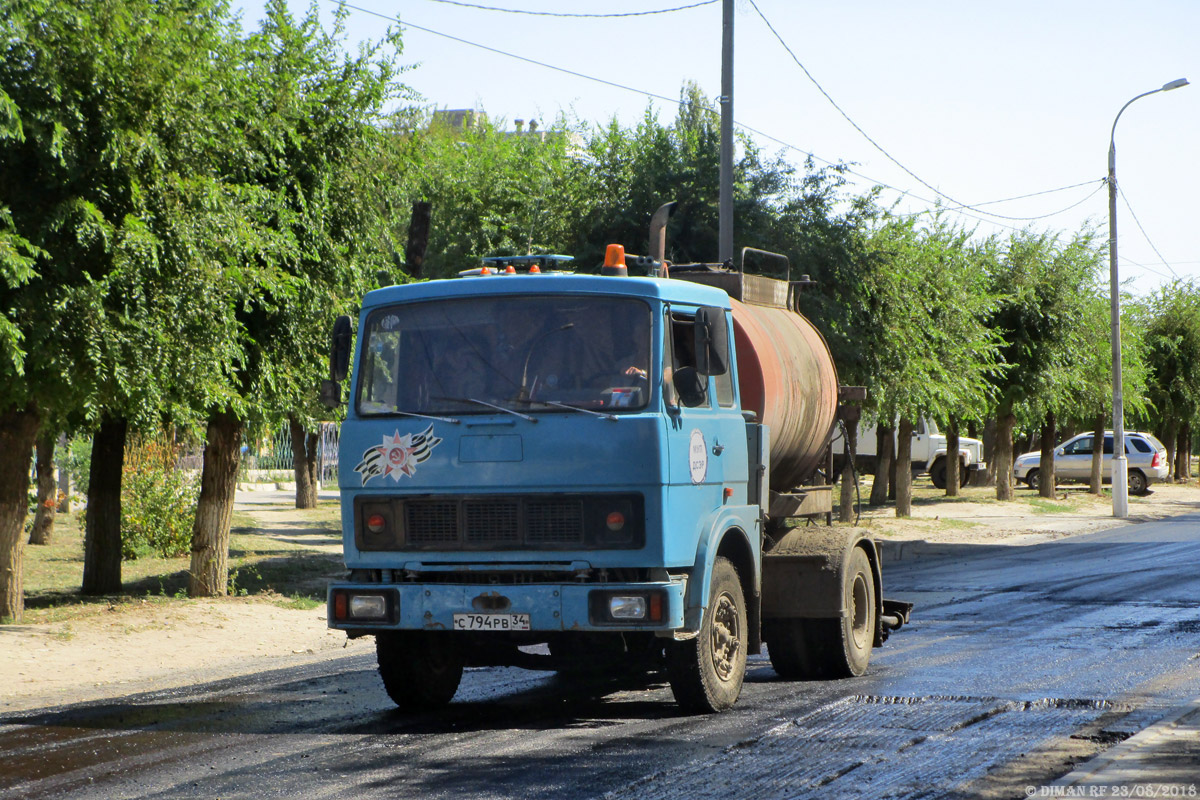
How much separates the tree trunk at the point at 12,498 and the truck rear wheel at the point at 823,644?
7.44 metres

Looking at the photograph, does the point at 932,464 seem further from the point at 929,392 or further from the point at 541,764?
the point at 541,764

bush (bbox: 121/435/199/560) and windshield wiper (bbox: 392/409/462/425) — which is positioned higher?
windshield wiper (bbox: 392/409/462/425)

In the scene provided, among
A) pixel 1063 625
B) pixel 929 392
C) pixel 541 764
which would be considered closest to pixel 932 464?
pixel 929 392

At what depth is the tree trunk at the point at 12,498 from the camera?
12.7m

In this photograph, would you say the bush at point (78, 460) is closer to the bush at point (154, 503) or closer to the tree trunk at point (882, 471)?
the bush at point (154, 503)

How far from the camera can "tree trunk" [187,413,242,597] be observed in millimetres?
15289

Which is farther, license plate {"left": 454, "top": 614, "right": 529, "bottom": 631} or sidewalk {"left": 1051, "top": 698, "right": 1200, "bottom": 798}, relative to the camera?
license plate {"left": 454, "top": 614, "right": 529, "bottom": 631}

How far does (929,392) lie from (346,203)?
46.8ft

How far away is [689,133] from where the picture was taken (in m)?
22.3

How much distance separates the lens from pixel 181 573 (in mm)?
18078

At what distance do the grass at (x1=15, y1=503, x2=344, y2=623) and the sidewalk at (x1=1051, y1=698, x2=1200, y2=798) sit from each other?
30.4 feet

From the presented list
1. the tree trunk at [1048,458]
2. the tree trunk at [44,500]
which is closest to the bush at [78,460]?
the tree trunk at [44,500]

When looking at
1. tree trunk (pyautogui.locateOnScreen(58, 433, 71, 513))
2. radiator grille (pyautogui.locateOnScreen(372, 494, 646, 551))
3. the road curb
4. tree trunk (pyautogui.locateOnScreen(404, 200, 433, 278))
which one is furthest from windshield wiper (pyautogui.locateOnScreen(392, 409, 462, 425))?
tree trunk (pyautogui.locateOnScreen(58, 433, 71, 513))

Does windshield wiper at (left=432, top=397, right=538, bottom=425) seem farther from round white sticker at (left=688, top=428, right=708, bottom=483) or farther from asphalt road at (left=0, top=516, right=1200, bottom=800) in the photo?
asphalt road at (left=0, top=516, right=1200, bottom=800)
